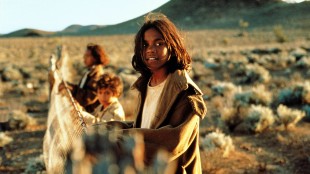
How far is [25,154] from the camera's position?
9.41 metres

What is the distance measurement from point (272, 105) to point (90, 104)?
7212 mm

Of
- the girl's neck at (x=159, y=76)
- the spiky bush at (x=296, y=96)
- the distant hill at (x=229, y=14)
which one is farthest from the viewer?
the distant hill at (x=229, y=14)

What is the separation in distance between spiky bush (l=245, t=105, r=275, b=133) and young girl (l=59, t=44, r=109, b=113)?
383cm

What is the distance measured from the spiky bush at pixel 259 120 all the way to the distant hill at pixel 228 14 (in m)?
64.8

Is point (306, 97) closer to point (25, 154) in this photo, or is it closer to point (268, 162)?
point (268, 162)

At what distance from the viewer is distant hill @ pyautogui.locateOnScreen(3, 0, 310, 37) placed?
84.9 meters

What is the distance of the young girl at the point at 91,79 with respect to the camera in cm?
792

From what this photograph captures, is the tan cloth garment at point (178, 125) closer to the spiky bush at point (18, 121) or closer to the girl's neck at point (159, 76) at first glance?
the girl's neck at point (159, 76)

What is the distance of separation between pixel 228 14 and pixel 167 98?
105305mm

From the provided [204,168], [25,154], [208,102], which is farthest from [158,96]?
[208,102]

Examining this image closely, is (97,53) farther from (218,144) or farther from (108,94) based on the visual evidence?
(218,144)

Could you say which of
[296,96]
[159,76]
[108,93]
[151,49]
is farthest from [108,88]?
[296,96]

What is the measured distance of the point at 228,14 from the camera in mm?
105750

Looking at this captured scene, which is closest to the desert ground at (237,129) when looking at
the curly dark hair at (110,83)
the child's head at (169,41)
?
the child's head at (169,41)
